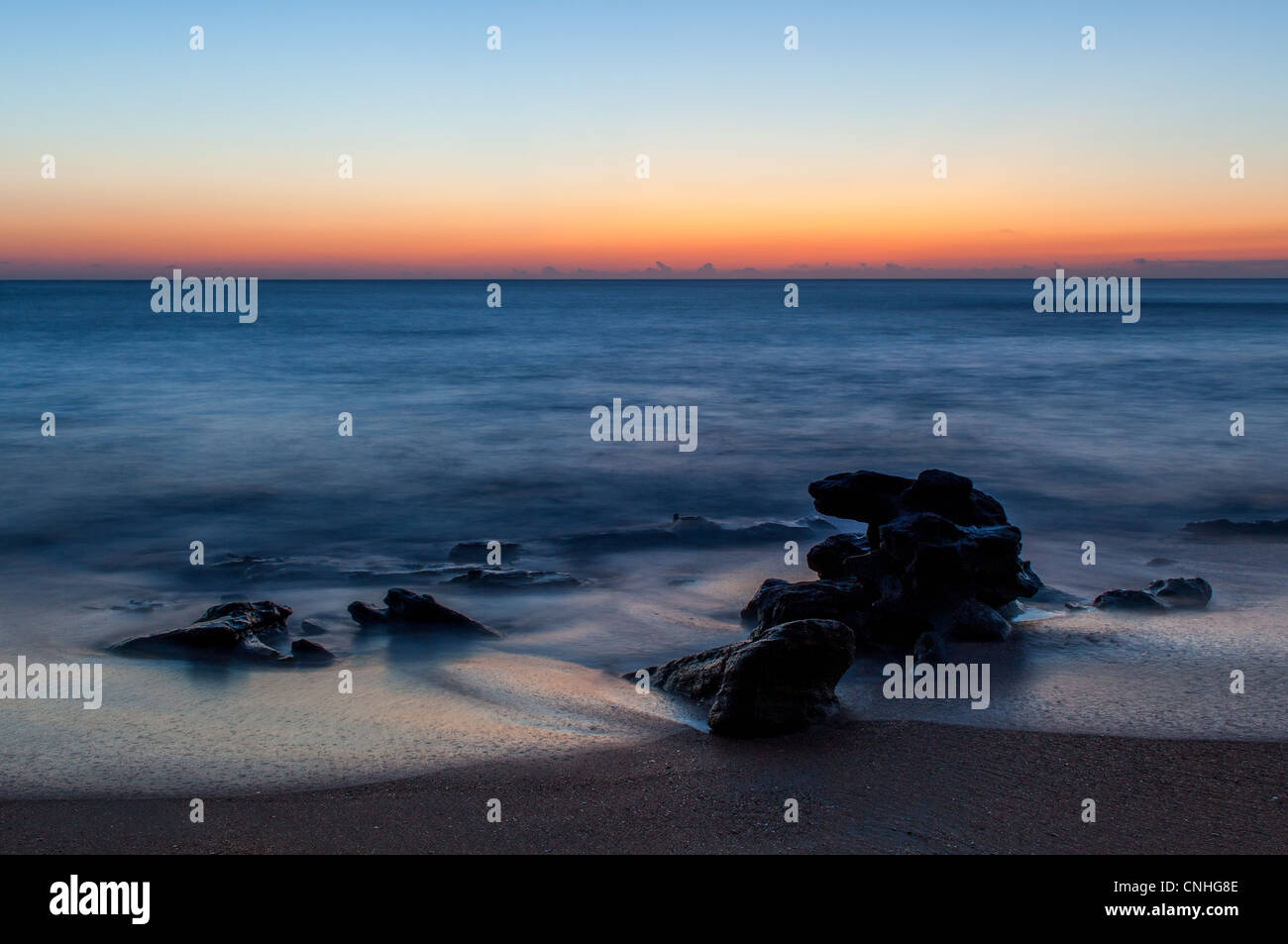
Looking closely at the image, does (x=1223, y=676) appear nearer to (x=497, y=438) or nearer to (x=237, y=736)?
(x=237, y=736)

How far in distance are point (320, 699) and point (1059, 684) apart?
500cm

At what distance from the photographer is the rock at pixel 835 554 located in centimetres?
898

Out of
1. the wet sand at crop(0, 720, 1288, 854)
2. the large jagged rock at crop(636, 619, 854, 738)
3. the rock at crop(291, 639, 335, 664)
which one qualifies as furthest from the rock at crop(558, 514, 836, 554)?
the wet sand at crop(0, 720, 1288, 854)

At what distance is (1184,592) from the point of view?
8844 millimetres

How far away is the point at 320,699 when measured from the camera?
22.8 feet

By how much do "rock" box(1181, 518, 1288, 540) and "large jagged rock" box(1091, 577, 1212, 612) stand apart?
322 cm

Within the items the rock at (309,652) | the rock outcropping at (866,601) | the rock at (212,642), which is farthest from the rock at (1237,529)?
the rock at (212,642)

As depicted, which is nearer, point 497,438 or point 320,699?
point 320,699

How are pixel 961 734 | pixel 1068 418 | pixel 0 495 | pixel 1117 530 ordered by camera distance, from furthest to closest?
pixel 1068 418
pixel 0 495
pixel 1117 530
pixel 961 734

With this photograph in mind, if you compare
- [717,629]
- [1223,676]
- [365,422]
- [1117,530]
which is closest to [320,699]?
[717,629]

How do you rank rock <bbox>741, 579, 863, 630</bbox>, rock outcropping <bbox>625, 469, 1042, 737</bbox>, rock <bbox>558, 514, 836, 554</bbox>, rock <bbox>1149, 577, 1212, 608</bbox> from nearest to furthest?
rock outcropping <bbox>625, 469, 1042, 737</bbox> → rock <bbox>741, 579, 863, 630</bbox> → rock <bbox>1149, 577, 1212, 608</bbox> → rock <bbox>558, 514, 836, 554</bbox>

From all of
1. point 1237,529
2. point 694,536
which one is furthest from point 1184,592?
point 694,536

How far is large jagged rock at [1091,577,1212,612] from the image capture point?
340 inches

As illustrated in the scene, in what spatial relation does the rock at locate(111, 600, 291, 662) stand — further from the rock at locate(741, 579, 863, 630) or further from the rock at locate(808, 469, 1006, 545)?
the rock at locate(808, 469, 1006, 545)
